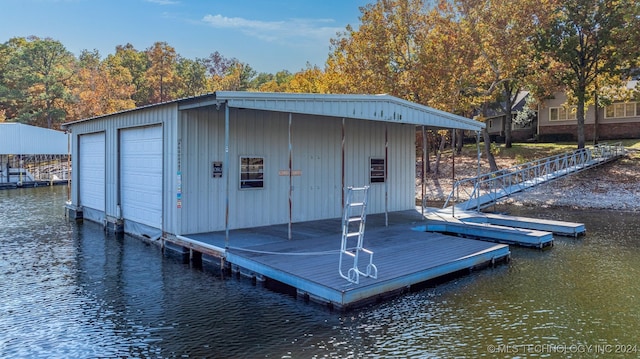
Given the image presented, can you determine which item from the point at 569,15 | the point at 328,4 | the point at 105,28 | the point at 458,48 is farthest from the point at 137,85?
the point at 569,15

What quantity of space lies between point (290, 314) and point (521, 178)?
59.7 ft

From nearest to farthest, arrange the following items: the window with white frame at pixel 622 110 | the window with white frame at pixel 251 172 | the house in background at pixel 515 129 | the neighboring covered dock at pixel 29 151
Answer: the window with white frame at pixel 251 172 < the window with white frame at pixel 622 110 < the neighboring covered dock at pixel 29 151 < the house in background at pixel 515 129

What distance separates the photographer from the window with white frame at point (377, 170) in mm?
13133

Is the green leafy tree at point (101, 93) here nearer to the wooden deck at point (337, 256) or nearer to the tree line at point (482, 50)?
the tree line at point (482, 50)

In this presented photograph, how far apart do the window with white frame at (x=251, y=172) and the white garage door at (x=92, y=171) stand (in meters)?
4.95

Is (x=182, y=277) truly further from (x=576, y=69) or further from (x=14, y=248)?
(x=576, y=69)

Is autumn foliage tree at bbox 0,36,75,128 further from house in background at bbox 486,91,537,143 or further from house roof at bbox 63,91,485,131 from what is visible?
house roof at bbox 63,91,485,131

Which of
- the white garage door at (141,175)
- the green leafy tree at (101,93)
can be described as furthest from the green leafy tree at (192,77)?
the white garage door at (141,175)

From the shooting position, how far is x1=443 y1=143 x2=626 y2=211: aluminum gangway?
49.2 feet

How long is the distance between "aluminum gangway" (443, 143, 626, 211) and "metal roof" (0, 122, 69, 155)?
2749 centimetres

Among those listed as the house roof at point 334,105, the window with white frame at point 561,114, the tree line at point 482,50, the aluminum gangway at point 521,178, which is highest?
the tree line at point 482,50

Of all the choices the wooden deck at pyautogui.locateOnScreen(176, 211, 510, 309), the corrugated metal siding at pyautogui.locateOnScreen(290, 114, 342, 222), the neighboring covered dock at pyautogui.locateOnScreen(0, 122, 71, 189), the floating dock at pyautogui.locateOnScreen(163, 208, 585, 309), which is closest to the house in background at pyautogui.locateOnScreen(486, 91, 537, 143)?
the floating dock at pyautogui.locateOnScreen(163, 208, 585, 309)

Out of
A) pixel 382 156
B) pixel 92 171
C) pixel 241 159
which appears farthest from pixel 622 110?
pixel 92 171

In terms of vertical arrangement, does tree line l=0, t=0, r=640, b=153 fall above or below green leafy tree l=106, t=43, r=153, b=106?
below
